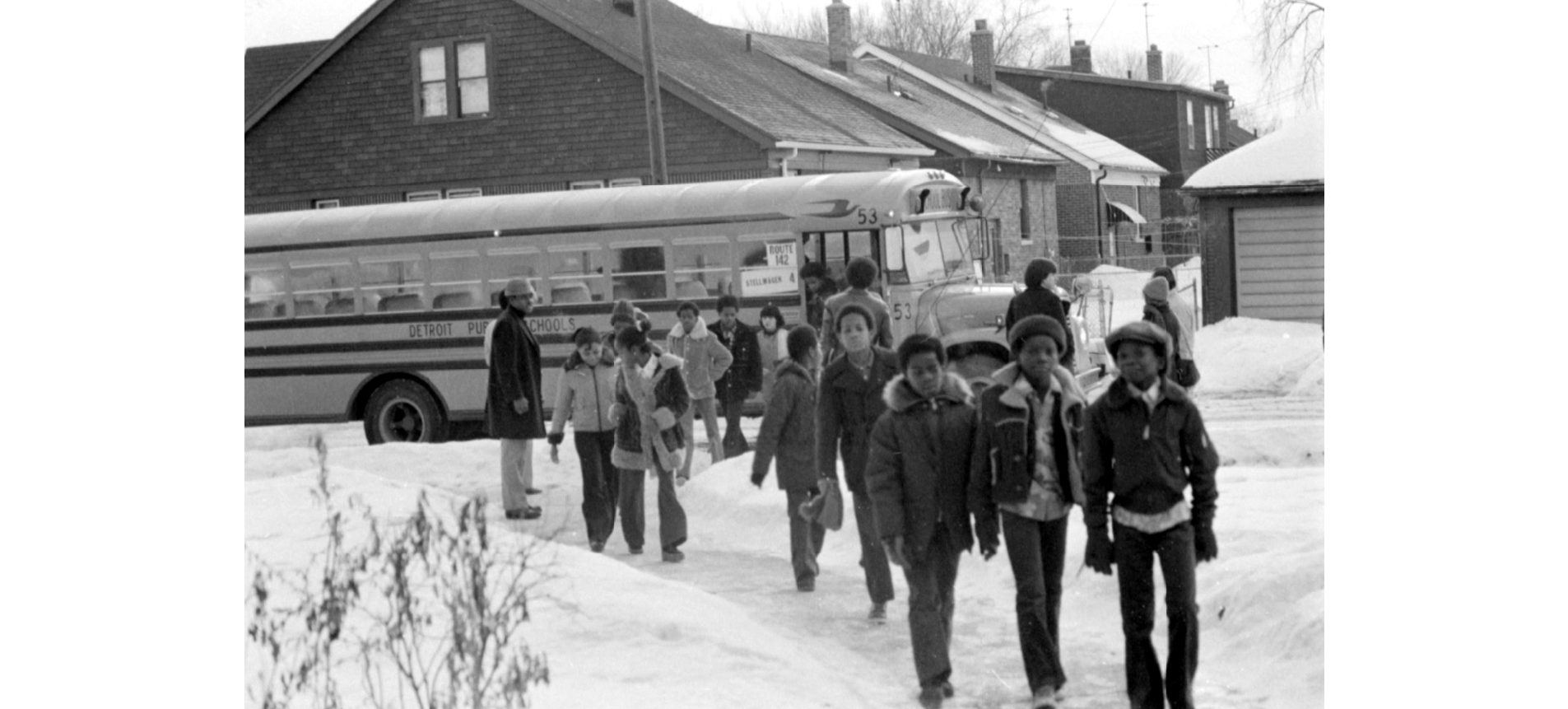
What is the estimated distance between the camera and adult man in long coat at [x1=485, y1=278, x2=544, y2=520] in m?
12.0

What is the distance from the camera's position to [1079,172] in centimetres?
4725

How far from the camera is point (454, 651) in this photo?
610 centimetres

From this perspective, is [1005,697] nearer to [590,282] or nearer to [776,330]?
[776,330]

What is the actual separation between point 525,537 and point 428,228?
9.53 metres

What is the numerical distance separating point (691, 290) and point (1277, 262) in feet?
35.9

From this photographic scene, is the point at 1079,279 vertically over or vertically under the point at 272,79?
under

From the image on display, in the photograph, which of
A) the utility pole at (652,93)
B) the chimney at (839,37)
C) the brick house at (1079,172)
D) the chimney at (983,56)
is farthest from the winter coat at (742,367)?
the chimney at (983,56)

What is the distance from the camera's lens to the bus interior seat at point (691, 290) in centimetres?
1711

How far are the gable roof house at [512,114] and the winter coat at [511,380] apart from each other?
15.6 m

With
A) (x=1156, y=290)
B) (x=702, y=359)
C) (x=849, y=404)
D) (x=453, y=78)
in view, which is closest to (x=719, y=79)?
(x=453, y=78)

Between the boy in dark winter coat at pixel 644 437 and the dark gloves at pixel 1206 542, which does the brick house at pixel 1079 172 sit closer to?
the boy in dark winter coat at pixel 644 437
